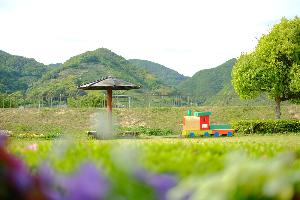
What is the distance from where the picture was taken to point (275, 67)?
28.9m

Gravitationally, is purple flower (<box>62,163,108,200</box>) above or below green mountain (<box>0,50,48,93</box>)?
below

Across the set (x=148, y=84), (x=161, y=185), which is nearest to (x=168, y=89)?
(x=148, y=84)

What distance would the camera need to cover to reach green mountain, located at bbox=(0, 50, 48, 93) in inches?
3174

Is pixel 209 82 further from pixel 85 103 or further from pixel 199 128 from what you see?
pixel 199 128

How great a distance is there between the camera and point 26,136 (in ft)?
74.2

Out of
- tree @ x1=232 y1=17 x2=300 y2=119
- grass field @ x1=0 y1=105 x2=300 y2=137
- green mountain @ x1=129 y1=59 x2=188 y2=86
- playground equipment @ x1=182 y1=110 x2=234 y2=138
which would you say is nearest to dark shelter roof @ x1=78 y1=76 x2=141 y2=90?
playground equipment @ x1=182 y1=110 x2=234 y2=138

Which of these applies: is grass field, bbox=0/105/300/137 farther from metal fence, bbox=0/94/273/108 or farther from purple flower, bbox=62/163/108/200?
purple flower, bbox=62/163/108/200

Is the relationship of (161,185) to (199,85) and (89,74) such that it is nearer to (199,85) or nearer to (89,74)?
(89,74)

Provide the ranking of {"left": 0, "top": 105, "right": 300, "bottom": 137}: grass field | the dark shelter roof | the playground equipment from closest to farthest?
the dark shelter roof < the playground equipment < {"left": 0, "top": 105, "right": 300, "bottom": 137}: grass field

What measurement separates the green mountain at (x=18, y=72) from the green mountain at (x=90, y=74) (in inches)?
122

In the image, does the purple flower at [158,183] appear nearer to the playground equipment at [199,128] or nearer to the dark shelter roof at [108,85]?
the dark shelter roof at [108,85]

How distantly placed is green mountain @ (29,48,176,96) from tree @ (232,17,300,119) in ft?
141

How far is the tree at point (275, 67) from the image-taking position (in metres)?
28.9

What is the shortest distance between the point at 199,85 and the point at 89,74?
34119mm
